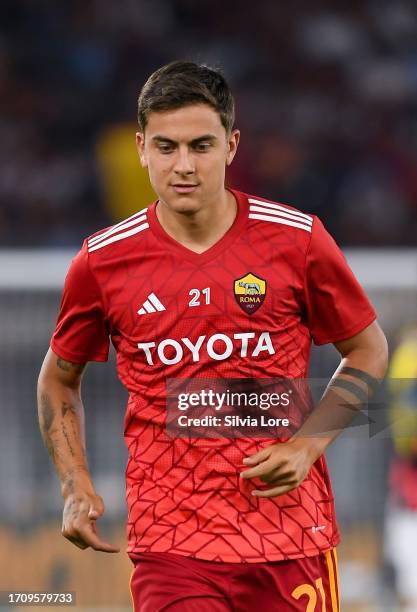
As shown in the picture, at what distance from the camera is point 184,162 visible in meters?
3.43

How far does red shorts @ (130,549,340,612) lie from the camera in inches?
134

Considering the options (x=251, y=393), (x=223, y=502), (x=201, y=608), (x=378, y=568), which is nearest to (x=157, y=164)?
(x=251, y=393)

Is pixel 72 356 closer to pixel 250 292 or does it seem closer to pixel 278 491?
pixel 250 292

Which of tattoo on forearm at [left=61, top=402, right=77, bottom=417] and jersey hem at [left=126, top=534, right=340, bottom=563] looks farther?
tattoo on forearm at [left=61, top=402, right=77, bottom=417]

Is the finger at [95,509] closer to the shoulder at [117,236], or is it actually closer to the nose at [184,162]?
the shoulder at [117,236]

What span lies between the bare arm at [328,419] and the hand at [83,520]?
18.1 inches

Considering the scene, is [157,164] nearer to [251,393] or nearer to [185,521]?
[251,393]

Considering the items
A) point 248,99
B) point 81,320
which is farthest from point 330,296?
point 248,99

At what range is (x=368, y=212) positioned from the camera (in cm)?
1168

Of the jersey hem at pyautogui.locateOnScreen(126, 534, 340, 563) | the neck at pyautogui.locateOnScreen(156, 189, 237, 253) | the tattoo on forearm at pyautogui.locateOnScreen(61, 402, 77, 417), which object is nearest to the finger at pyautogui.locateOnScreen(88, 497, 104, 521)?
the jersey hem at pyautogui.locateOnScreen(126, 534, 340, 563)

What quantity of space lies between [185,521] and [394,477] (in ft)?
12.0

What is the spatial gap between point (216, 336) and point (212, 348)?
37mm

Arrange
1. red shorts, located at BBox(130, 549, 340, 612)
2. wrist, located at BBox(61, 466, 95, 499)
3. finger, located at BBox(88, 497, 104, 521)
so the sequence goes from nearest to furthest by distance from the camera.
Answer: red shorts, located at BBox(130, 549, 340, 612), finger, located at BBox(88, 497, 104, 521), wrist, located at BBox(61, 466, 95, 499)

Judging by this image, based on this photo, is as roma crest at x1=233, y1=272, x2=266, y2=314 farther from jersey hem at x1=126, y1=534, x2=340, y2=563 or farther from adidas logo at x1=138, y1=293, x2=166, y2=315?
jersey hem at x1=126, y1=534, x2=340, y2=563
